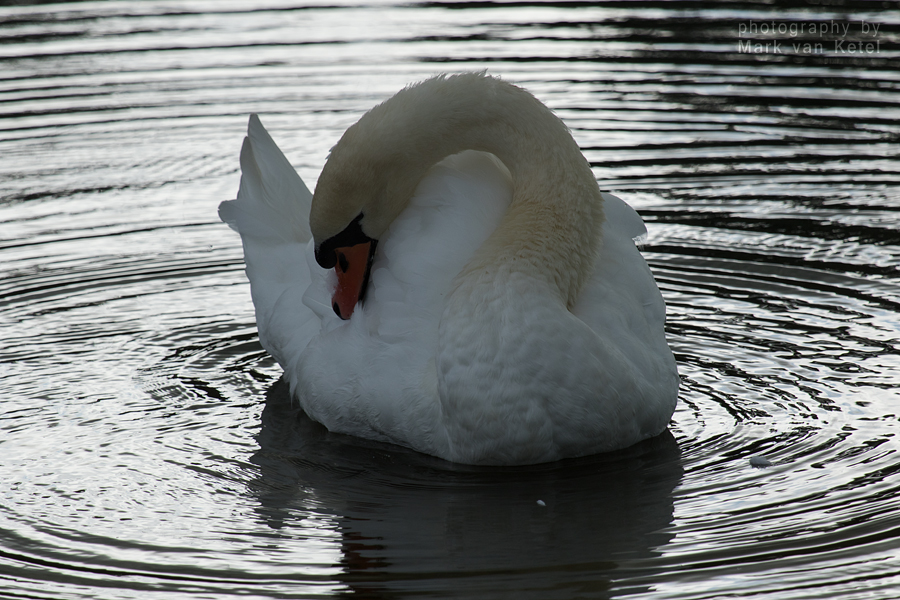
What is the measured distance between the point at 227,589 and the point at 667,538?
5.35 feet

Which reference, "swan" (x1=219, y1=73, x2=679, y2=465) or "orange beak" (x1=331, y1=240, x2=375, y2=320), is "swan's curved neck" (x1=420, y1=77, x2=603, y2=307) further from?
"orange beak" (x1=331, y1=240, x2=375, y2=320)

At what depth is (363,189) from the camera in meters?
5.37

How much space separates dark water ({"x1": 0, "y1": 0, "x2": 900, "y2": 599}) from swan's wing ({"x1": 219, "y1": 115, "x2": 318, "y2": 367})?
357 millimetres

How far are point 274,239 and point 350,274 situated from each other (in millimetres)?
1431

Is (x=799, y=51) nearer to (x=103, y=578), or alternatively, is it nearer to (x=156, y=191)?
(x=156, y=191)

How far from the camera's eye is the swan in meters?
5.01

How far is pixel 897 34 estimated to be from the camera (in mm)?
14039

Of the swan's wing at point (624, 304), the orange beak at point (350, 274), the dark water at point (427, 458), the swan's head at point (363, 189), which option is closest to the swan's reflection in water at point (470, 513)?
the dark water at point (427, 458)

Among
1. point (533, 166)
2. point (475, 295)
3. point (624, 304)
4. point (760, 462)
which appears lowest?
point (760, 462)

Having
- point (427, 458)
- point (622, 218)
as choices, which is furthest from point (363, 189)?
→ point (622, 218)

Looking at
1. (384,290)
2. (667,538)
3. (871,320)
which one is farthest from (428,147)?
(871,320)

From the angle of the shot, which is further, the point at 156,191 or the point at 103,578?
the point at 156,191

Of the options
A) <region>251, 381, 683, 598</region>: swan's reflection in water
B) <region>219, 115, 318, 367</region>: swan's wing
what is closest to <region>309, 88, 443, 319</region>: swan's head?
<region>219, 115, 318, 367</region>: swan's wing

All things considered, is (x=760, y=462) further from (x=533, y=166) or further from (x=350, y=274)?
(x=350, y=274)
